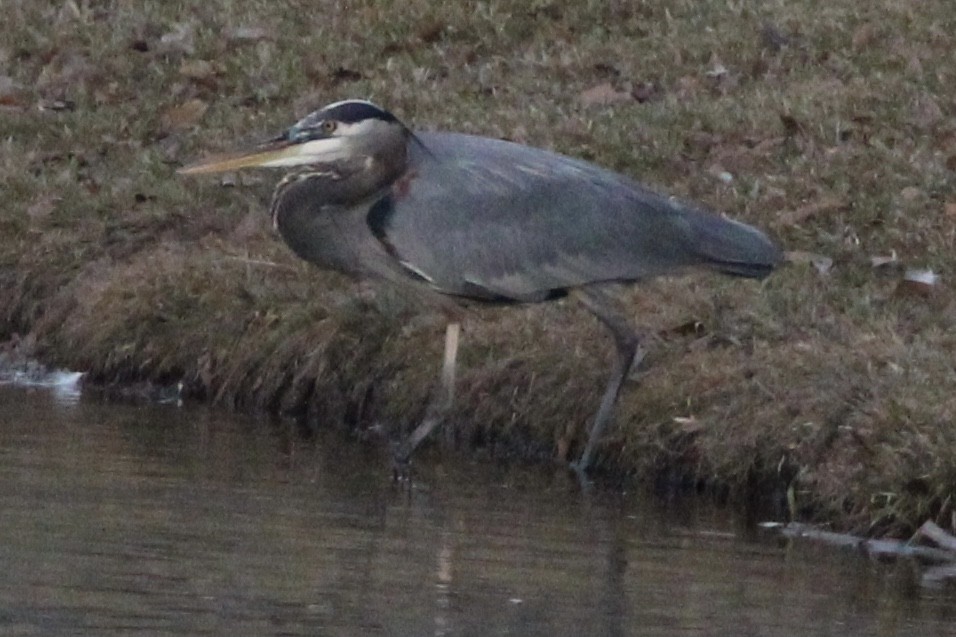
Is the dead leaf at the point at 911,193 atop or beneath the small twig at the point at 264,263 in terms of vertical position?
atop

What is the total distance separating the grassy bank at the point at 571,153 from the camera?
9422 millimetres

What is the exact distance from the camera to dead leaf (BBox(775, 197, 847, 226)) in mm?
11602

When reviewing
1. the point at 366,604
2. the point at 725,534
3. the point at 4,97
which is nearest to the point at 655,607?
the point at 366,604

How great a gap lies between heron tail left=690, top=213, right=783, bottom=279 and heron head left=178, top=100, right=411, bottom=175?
1218 millimetres

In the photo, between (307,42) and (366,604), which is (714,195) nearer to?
(307,42)

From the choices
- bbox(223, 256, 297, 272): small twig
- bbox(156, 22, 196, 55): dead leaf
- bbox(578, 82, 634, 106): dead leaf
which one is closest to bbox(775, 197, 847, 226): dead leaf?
bbox(578, 82, 634, 106): dead leaf

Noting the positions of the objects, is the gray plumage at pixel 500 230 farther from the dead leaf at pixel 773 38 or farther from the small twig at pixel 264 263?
the dead leaf at pixel 773 38

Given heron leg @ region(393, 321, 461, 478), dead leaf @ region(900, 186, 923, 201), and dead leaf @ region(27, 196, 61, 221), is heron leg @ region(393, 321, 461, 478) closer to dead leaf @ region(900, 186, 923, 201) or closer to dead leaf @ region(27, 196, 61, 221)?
dead leaf @ region(900, 186, 923, 201)

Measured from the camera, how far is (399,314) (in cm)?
1091

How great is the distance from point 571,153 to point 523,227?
9.60 ft

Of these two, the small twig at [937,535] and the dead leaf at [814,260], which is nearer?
the small twig at [937,535]

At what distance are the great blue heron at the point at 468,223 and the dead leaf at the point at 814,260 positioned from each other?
3.01 ft

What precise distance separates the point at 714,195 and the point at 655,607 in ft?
17.4

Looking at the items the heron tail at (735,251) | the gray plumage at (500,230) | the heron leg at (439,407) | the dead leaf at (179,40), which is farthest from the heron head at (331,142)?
the dead leaf at (179,40)
